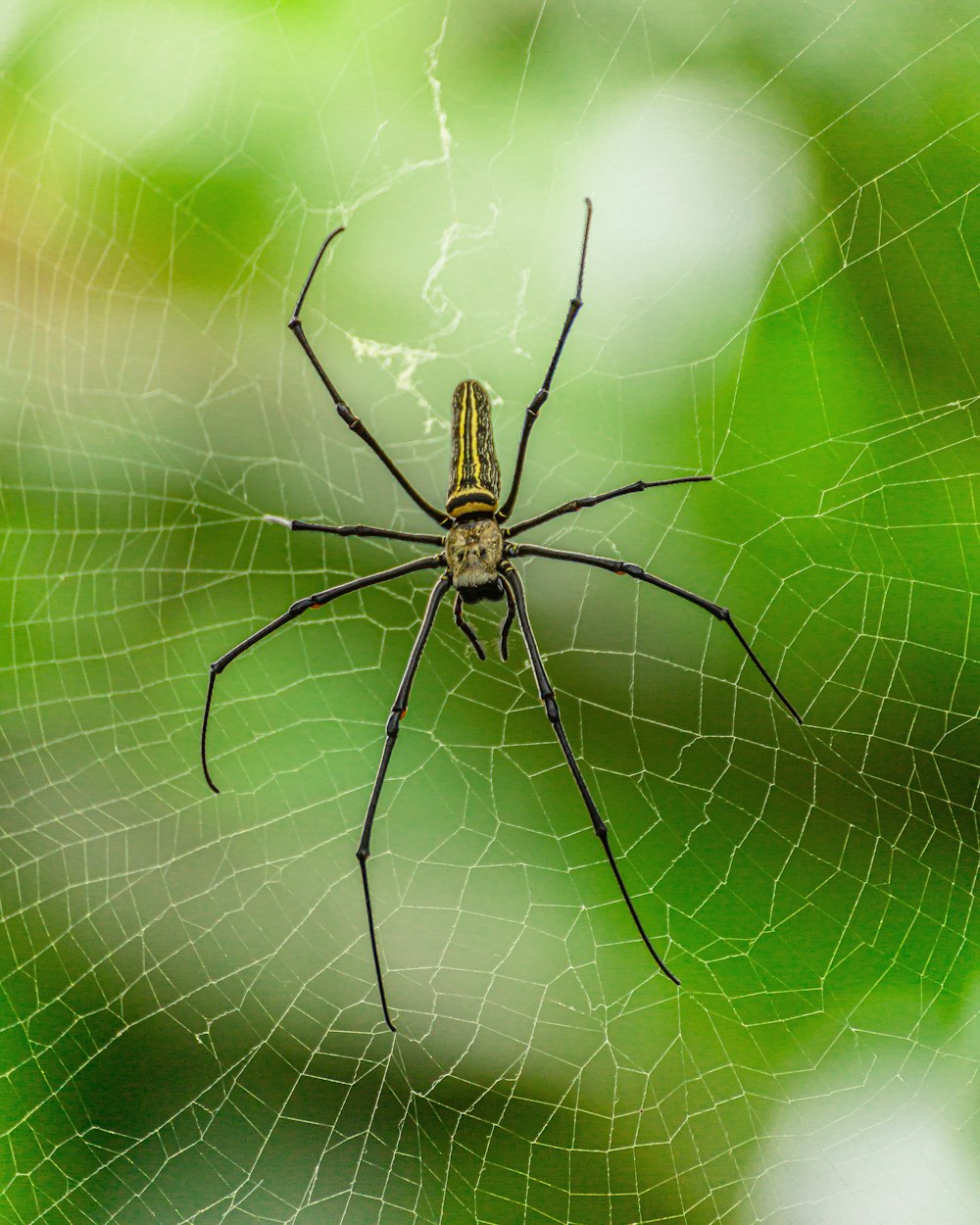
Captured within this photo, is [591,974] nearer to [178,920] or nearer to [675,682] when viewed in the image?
[675,682]

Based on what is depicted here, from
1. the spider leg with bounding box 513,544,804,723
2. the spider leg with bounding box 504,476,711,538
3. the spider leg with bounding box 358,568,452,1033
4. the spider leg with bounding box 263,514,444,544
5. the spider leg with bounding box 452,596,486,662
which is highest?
the spider leg with bounding box 504,476,711,538

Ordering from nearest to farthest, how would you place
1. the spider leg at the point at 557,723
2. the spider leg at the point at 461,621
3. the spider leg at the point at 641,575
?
the spider leg at the point at 557,723
the spider leg at the point at 641,575
the spider leg at the point at 461,621

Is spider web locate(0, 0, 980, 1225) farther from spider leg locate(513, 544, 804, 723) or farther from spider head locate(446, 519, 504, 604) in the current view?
spider head locate(446, 519, 504, 604)

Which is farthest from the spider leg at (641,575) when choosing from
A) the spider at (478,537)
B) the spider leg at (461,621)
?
the spider leg at (461,621)

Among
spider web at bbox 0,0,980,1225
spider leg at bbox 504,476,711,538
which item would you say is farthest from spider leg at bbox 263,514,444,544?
spider web at bbox 0,0,980,1225

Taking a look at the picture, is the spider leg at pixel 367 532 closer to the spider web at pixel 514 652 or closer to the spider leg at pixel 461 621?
the spider leg at pixel 461 621
